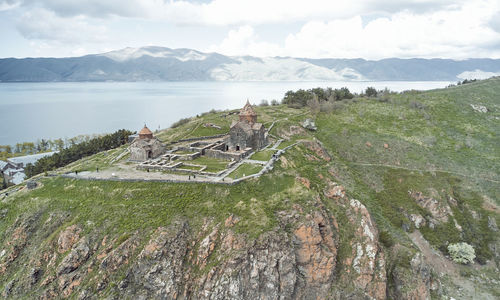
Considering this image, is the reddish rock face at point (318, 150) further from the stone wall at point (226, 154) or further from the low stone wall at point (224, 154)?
Result: the low stone wall at point (224, 154)

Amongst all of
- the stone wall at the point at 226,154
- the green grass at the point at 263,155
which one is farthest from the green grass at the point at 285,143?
the stone wall at the point at 226,154

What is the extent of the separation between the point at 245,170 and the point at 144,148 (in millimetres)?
18334

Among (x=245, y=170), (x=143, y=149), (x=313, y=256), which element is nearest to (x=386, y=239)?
(x=313, y=256)

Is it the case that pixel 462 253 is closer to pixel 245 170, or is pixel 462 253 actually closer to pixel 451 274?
pixel 451 274

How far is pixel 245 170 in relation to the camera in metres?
40.1

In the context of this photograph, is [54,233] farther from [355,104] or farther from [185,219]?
[355,104]

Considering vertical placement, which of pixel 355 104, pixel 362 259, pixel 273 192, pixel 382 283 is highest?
pixel 355 104

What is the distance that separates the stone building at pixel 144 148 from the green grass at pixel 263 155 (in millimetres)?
16714

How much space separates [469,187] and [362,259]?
95.9 feet

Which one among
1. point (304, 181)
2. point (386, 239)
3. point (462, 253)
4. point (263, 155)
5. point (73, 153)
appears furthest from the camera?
point (73, 153)

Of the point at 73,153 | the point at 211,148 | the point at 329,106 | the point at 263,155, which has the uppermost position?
the point at 329,106

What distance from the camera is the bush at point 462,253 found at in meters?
38.3

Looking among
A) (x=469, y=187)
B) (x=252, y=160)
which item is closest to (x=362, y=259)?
(x=252, y=160)

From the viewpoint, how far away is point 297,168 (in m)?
42.8
